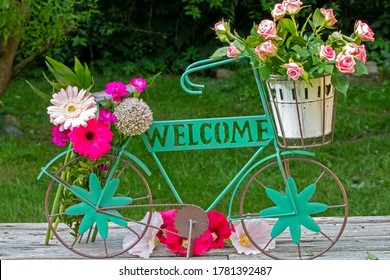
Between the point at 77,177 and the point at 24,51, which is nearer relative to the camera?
the point at 77,177

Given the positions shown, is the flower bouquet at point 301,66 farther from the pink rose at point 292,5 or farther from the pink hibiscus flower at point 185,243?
the pink hibiscus flower at point 185,243

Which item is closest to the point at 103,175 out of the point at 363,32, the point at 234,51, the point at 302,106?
the point at 234,51

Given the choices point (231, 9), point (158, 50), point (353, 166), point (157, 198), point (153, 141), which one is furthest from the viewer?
point (158, 50)

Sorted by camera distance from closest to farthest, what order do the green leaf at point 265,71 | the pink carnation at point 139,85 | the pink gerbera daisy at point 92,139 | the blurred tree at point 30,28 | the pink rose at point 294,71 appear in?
the pink rose at point 294,71 → the green leaf at point 265,71 → the pink gerbera daisy at point 92,139 → the pink carnation at point 139,85 → the blurred tree at point 30,28

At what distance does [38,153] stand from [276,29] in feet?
9.30

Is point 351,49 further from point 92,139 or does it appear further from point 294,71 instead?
point 92,139

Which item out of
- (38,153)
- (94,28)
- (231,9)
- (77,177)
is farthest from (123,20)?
(77,177)

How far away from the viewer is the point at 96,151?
2695 mm

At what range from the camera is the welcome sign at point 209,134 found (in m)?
2.81

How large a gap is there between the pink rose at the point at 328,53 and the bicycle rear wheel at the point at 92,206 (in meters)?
0.80

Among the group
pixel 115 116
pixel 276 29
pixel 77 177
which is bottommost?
pixel 77 177

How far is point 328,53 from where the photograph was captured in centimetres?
254

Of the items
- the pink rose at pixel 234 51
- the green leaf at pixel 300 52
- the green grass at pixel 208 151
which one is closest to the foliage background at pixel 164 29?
the green grass at pixel 208 151

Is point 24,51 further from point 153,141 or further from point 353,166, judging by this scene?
point 153,141
